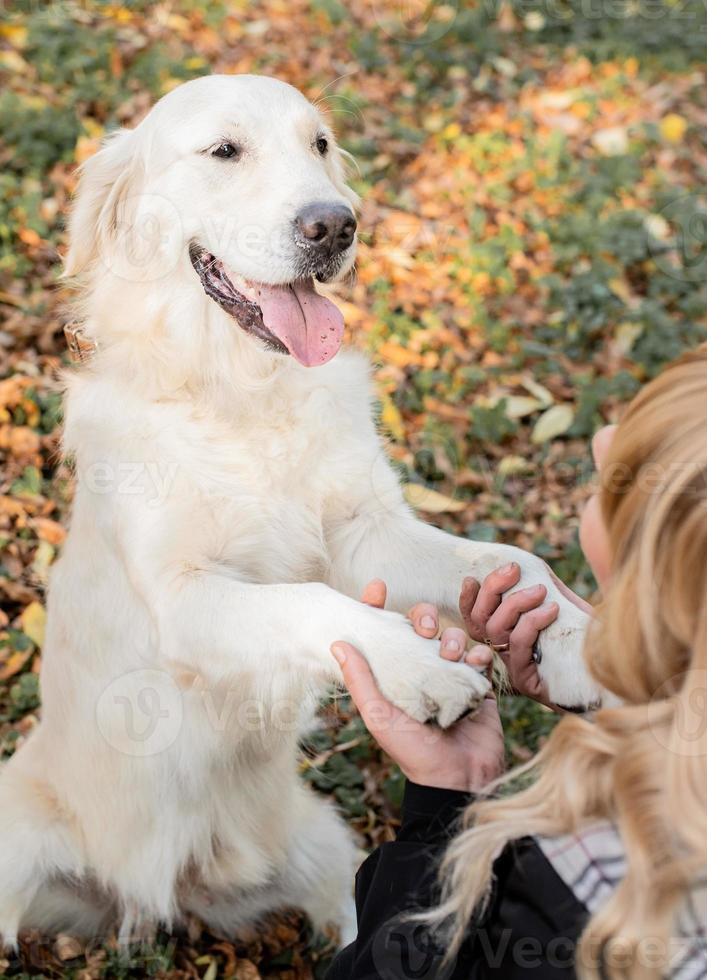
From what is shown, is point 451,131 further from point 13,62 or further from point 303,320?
point 303,320

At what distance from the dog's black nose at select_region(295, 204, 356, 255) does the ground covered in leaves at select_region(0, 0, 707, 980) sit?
Answer: 0.60 m

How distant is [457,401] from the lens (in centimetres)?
485

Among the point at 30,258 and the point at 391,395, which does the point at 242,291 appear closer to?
the point at 391,395

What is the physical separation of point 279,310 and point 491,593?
3.05 ft

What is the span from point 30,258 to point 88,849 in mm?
3089

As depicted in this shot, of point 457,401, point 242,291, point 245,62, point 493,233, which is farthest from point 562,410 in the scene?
point 245,62

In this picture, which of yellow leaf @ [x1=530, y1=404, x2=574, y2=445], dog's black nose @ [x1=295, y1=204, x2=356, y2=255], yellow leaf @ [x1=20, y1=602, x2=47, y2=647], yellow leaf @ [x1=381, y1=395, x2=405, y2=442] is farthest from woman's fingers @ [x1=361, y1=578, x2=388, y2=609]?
yellow leaf @ [x1=530, y1=404, x2=574, y2=445]

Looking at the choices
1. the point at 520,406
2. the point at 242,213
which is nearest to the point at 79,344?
the point at 242,213

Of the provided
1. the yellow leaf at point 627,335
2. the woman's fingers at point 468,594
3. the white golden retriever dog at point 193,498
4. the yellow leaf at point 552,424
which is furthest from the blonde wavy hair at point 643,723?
the yellow leaf at point 627,335

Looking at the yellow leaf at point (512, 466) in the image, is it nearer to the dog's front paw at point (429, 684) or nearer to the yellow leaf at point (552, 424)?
the yellow leaf at point (552, 424)

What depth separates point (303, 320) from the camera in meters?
2.76

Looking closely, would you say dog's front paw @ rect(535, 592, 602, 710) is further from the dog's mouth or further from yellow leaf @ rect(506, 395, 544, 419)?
yellow leaf @ rect(506, 395, 544, 419)

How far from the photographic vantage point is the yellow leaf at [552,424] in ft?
15.4

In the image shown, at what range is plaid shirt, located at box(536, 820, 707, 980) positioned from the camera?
1.40 meters
